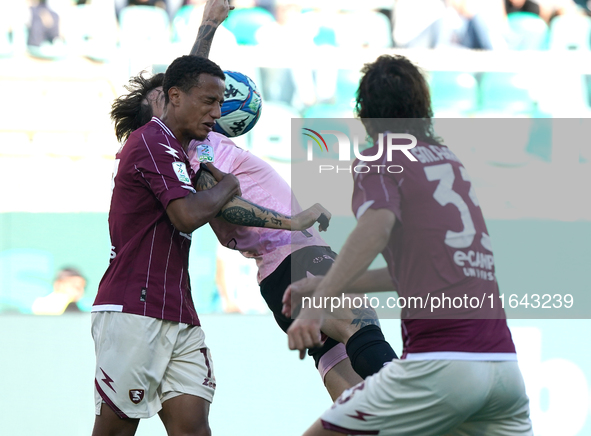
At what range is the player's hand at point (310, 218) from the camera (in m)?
2.93

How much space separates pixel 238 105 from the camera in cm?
321

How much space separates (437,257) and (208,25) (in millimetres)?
1962

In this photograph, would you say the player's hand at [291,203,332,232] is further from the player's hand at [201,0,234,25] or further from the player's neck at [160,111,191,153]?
the player's hand at [201,0,234,25]

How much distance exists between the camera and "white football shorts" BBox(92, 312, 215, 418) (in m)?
2.63

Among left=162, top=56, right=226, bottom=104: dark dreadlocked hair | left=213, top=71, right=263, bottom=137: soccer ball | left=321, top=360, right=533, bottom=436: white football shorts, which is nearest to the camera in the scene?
left=321, top=360, right=533, bottom=436: white football shorts

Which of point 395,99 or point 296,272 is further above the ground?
point 395,99

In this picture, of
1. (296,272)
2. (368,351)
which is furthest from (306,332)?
(296,272)

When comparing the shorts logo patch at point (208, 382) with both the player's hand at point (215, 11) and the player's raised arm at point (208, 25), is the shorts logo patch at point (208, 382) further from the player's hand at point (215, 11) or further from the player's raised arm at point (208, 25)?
the player's hand at point (215, 11)

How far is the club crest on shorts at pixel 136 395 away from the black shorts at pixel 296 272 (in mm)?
741

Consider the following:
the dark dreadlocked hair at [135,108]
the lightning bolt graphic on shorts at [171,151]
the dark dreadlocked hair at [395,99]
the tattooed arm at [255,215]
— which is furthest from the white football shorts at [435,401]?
the dark dreadlocked hair at [135,108]

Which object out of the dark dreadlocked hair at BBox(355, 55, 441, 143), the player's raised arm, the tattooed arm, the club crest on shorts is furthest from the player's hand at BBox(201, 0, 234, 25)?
the club crest on shorts

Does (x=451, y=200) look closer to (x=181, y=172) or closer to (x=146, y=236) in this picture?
(x=181, y=172)

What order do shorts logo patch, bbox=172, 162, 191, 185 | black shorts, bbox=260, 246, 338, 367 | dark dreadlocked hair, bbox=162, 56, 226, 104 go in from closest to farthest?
1. shorts logo patch, bbox=172, 162, 191, 185
2. dark dreadlocked hair, bbox=162, 56, 226, 104
3. black shorts, bbox=260, 246, 338, 367

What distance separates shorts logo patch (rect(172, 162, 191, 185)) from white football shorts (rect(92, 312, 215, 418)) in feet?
1.76
